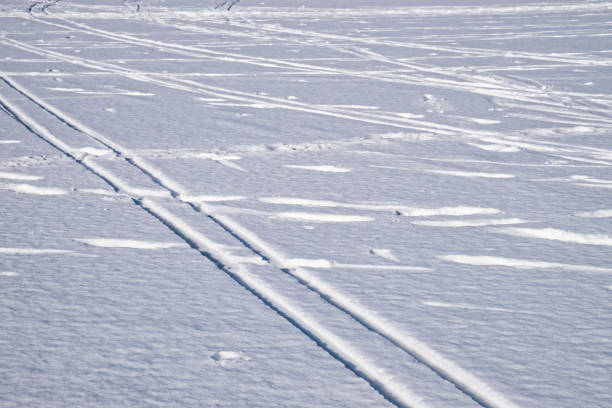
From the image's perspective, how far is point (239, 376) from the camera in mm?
2824

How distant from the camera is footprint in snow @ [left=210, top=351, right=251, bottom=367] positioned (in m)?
2.92

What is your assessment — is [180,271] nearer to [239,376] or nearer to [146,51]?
[239,376]

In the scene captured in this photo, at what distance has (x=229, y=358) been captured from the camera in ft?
9.70

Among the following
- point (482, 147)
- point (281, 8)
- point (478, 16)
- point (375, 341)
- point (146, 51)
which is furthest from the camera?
point (281, 8)

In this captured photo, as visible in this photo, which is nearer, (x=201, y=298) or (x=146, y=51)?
(x=201, y=298)

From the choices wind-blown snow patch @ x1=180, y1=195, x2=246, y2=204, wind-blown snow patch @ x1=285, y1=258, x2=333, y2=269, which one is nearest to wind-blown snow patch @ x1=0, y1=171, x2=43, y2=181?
wind-blown snow patch @ x1=180, y1=195, x2=246, y2=204

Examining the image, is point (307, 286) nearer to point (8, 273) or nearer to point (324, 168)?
point (8, 273)

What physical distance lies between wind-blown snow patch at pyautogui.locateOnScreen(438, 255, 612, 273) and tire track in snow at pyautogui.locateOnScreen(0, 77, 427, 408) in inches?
33.7

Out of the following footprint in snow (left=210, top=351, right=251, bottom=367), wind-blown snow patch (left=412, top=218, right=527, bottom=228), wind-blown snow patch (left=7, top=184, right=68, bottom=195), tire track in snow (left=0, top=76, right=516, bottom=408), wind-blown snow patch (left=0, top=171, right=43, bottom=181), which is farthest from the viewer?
wind-blown snow patch (left=0, top=171, right=43, bottom=181)

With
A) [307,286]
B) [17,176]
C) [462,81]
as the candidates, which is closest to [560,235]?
[307,286]

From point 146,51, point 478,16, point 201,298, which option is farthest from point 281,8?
point 201,298

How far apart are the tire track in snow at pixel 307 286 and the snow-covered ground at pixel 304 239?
0.04 ft

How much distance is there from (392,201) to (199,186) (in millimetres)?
1029

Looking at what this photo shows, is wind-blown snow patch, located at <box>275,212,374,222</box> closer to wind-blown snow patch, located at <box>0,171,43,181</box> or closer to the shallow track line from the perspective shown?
wind-blown snow patch, located at <box>0,171,43,181</box>
